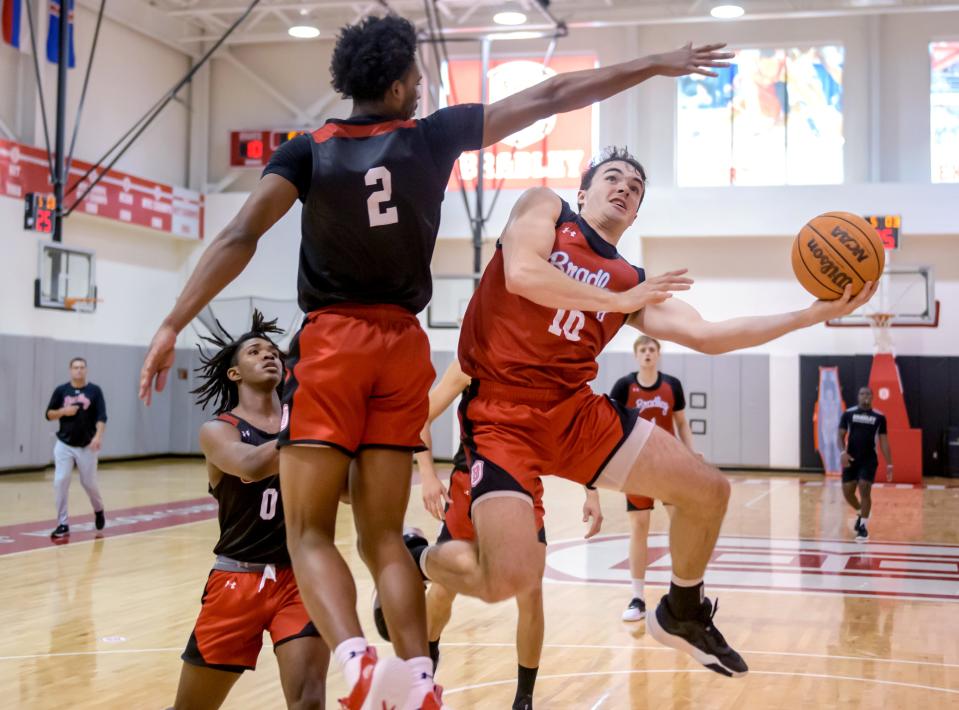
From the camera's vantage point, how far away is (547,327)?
441cm

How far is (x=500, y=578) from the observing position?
3967 mm

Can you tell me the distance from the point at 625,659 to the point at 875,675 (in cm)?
139

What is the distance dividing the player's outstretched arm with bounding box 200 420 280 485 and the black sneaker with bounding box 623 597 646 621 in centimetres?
392

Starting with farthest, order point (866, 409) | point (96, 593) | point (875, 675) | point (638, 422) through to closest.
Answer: point (866, 409), point (96, 593), point (875, 675), point (638, 422)

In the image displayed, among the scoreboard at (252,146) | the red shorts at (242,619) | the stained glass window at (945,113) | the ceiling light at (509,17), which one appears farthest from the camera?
the scoreboard at (252,146)

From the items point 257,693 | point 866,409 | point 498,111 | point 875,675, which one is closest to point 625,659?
point 875,675

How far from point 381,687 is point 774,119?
66.2ft

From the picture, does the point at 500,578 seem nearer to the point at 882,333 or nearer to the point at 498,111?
the point at 498,111

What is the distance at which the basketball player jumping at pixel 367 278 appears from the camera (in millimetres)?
3316

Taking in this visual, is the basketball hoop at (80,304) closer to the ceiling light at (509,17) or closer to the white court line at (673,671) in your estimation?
the ceiling light at (509,17)

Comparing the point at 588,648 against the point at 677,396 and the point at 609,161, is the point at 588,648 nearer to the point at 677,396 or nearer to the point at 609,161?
the point at 677,396

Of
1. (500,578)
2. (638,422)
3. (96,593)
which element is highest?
(638,422)

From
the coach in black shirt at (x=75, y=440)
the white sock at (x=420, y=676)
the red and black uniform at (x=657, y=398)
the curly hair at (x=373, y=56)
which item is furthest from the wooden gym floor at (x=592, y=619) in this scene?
the curly hair at (x=373, y=56)

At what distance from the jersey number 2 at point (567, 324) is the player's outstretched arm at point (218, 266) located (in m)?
1.40
